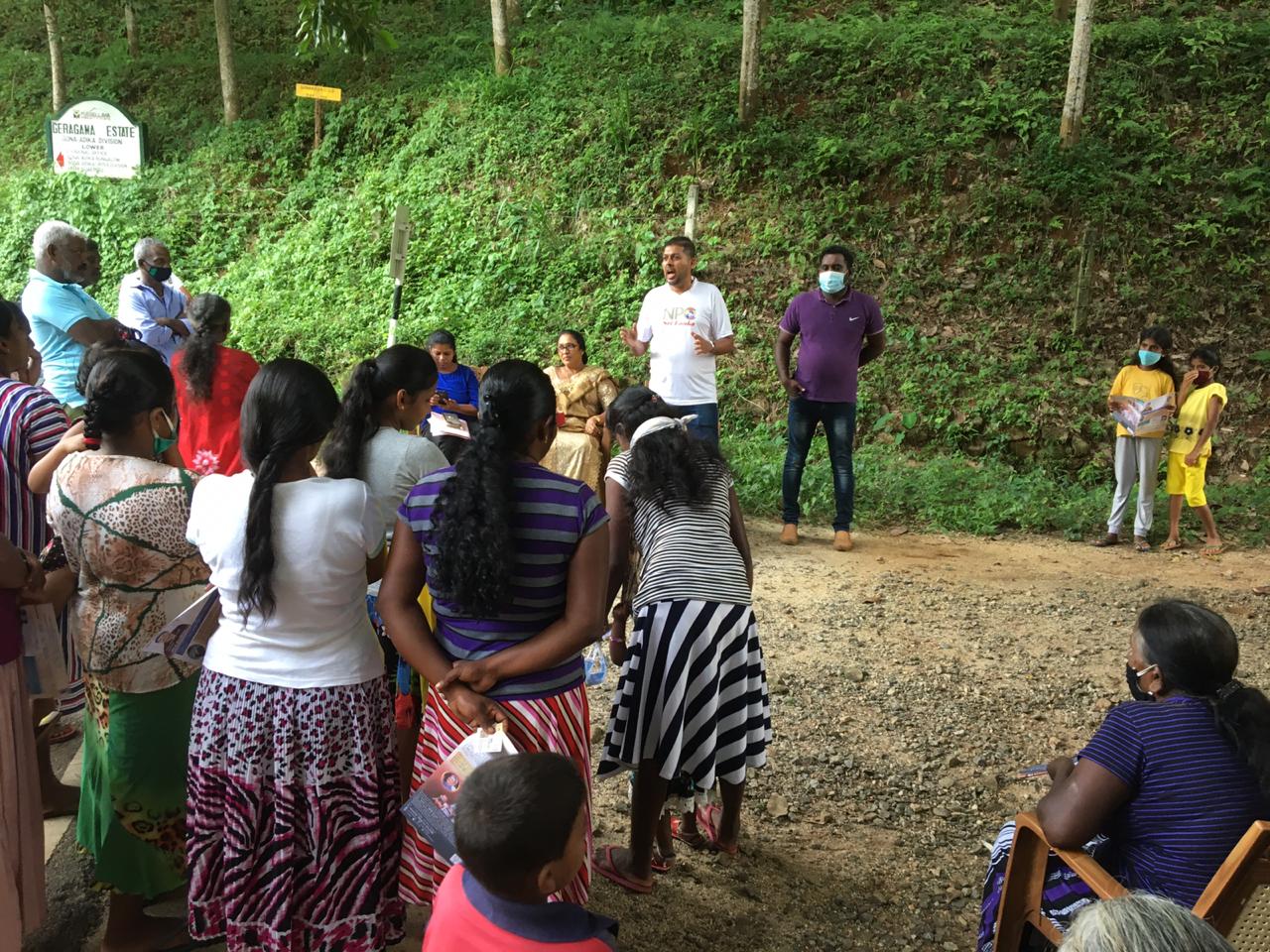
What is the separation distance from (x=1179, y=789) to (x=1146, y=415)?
232 inches

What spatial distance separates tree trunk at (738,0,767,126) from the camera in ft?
37.8

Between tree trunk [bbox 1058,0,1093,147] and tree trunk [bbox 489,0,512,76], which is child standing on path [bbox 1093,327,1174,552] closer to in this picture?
tree trunk [bbox 1058,0,1093,147]

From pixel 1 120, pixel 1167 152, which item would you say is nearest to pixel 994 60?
pixel 1167 152

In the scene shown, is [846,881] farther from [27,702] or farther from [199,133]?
[199,133]

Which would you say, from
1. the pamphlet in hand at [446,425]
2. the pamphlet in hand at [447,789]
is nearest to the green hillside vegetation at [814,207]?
the pamphlet in hand at [446,425]

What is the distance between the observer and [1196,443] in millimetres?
7250

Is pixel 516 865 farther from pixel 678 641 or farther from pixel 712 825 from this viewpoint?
pixel 712 825

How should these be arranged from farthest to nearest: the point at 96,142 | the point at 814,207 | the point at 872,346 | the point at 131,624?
the point at 96,142
the point at 814,207
the point at 872,346
the point at 131,624

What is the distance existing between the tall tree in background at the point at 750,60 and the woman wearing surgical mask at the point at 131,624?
10497 millimetres

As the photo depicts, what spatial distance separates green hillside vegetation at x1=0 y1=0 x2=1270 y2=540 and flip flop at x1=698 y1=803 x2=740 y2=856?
4731 mm

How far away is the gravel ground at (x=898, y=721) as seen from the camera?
123 inches

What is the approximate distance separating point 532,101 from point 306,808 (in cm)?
1285

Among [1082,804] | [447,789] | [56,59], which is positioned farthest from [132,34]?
[1082,804]

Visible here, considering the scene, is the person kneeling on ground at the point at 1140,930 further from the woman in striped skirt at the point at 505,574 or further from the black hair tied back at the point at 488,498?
the black hair tied back at the point at 488,498
